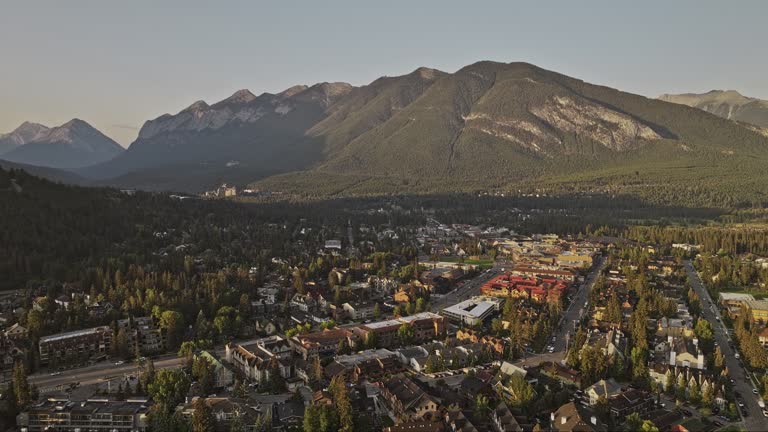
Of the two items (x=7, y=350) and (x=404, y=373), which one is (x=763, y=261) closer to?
(x=404, y=373)

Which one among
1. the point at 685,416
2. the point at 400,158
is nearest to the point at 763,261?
the point at 685,416

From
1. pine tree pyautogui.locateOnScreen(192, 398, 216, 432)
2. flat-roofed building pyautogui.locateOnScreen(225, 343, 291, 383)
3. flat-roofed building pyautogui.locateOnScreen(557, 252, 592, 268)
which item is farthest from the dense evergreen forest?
pine tree pyautogui.locateOnScreen(192, 398, 216, 432)

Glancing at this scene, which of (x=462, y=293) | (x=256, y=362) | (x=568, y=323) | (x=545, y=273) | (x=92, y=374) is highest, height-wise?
(x=545, y=273)

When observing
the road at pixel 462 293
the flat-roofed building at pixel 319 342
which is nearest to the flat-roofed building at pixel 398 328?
the flat-roofed building at pixel 319 342

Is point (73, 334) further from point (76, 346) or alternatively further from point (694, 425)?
point (694, 425)

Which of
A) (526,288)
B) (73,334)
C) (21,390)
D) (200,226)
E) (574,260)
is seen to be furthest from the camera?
(200,226)

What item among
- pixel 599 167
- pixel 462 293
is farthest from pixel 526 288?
pixel 599 167

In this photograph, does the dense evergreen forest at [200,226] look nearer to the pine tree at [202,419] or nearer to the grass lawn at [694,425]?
the pine tree at [202,419]
